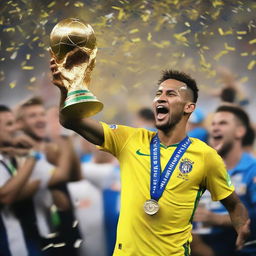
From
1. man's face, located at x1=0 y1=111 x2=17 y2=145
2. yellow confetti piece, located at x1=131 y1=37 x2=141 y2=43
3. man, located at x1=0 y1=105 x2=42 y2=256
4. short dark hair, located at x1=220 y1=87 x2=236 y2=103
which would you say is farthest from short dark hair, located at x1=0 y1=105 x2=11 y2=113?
short dark hair, located at x1=220 y1=87 x2=236 y2=103

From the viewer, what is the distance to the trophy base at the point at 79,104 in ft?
8.55

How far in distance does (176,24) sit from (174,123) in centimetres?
265

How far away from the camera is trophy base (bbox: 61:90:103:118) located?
2605 millimetres

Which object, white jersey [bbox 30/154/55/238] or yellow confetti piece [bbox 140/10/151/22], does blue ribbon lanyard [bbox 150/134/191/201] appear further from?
yellow confetti piece [bbox 140/10/151/22]

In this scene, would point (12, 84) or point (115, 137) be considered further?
point (12, 84)

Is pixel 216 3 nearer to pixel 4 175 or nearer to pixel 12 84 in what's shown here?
pixel 12 84

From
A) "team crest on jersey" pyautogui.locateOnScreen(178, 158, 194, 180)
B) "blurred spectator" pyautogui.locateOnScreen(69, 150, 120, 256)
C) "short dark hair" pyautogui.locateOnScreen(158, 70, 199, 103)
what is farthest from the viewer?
"blurred spectator" pyautogui.locateOnScreen(69, 150, 120, 256)

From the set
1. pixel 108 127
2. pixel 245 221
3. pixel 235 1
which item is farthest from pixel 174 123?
pixel 235 1

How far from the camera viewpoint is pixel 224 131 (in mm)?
5574

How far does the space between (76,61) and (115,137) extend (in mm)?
575

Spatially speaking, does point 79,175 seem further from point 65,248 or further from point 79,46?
point 79,46

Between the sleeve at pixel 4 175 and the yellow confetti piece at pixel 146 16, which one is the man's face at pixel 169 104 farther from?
the sleeve at pixel 4 175

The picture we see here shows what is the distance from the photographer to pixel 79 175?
5.54 meters

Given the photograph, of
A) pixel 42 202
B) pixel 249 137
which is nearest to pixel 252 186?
pixel 249 137
